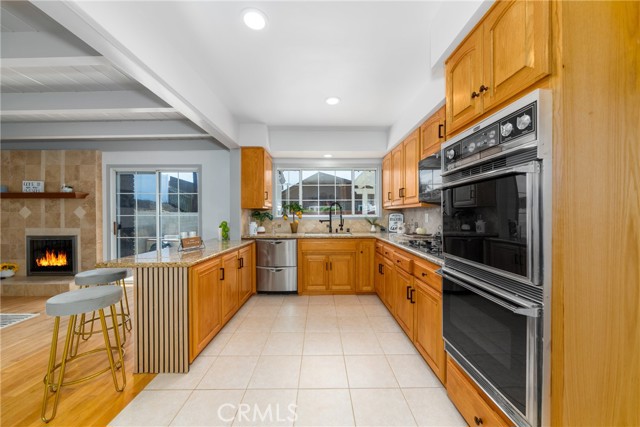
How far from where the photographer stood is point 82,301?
1575mm

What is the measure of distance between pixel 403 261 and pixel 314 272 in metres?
1.69

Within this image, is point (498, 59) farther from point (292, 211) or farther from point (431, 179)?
point (292, 211)

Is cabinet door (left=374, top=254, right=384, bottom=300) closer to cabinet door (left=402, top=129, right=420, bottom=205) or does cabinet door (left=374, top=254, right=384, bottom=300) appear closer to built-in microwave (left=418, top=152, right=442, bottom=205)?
cabinet door (left=402, top=129, right=420, bottom=205)

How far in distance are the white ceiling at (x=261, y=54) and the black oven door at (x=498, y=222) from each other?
0.89 m

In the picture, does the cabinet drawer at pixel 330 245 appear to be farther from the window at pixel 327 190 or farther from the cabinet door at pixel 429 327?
the cabinet door at pixel 429 327

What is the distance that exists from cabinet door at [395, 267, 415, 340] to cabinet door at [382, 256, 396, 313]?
0.14 m

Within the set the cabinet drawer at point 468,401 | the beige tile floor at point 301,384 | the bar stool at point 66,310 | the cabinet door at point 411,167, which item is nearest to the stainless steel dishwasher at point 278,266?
the beige tile floor at point 301,384

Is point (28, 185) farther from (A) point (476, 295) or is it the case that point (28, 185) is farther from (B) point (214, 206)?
(A) point (476, 295)

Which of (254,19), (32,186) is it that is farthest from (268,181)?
(32,186)

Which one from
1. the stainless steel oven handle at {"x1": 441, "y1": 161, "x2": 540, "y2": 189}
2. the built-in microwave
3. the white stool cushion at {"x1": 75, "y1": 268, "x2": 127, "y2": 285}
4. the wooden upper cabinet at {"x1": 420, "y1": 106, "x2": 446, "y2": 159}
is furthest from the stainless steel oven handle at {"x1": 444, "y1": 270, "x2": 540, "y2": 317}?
the white stool cushion at {"x1": 75, "y1": 268, "x2": 127, "y2": 285}

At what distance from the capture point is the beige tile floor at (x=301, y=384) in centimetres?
154

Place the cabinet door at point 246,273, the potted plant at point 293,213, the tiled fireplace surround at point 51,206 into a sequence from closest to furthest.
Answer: the cabinet door at point 246,273 < the tiled fireplace surround at point 51,206 < the potted plant at point 293,213

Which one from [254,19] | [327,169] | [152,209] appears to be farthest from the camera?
[327,169]

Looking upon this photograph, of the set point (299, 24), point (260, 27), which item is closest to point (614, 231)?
point (299, 24)
